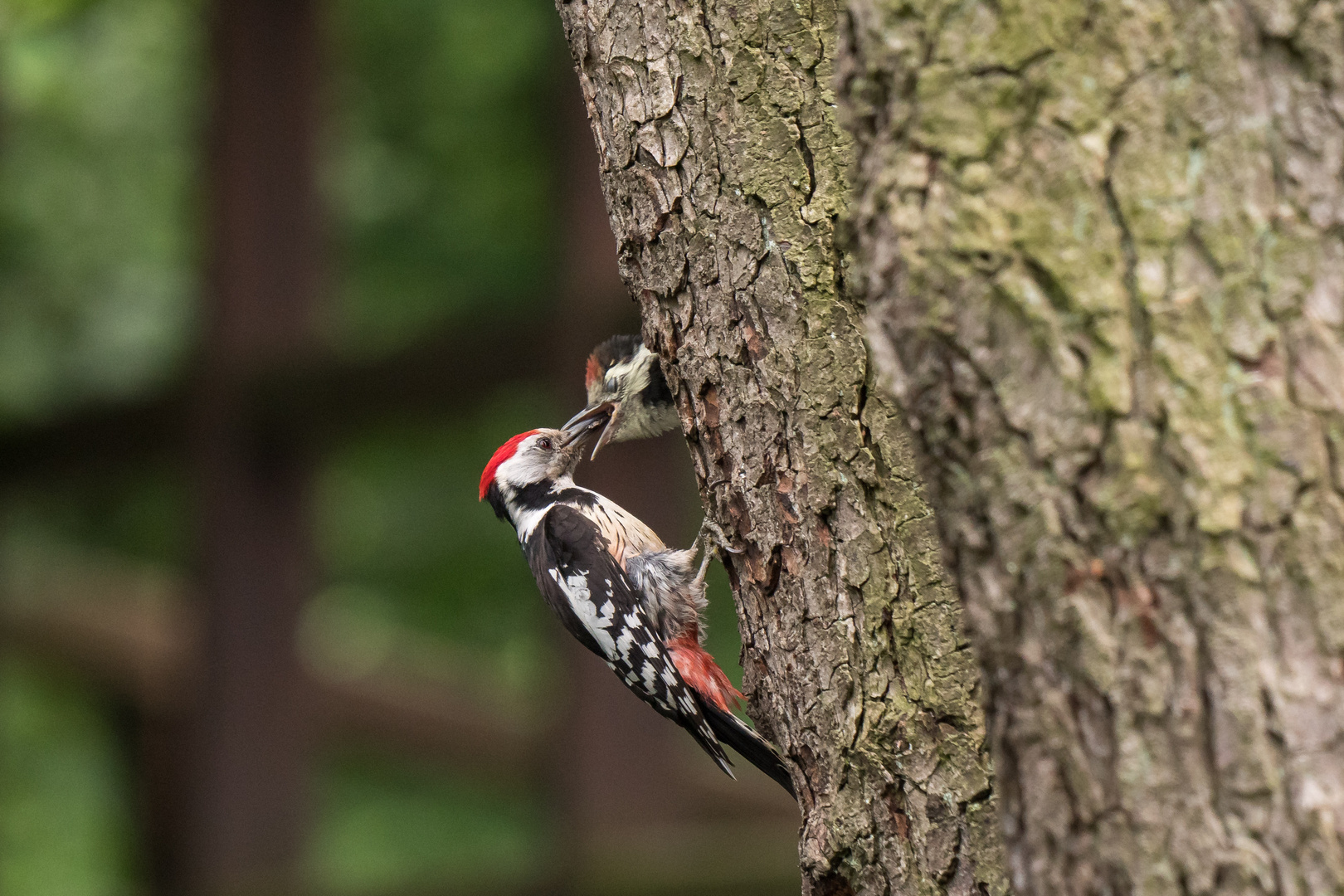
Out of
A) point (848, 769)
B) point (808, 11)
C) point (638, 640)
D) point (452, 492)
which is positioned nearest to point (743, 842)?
point (638, 640)

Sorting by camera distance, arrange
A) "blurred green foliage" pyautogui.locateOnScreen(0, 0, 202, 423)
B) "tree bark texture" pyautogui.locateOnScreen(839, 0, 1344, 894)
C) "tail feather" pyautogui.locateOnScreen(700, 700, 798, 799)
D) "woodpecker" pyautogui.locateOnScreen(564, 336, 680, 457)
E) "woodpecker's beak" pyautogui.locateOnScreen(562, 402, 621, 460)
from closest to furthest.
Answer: "tree bark texture" pyautogui.locateOnScreen(839, 0, 1344, 894)
"tail feather" pyautogui.locateOnScreen(700, 700, 798, 799)
"woodpecker" pyautogui.locateOnScreen(564, 336, 680, 457)
"woodpecker's beak" pyautogui.locateOnScreen(562, 402, 621, 460)
"blurred green foliage" pyautogui.locateOnScreen(0, 0, 202, 423)

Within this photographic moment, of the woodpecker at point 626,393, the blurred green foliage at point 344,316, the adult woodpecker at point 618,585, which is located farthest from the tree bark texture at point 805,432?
the blurred green foliage at point 344,316

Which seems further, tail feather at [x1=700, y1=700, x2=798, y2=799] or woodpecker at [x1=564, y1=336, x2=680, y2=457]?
woodpecker at [x1=564, y1=336, x2=680, y2=457]

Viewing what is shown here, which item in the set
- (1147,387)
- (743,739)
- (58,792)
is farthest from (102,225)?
(1147,387)

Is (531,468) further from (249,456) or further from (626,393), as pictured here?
(249,456)

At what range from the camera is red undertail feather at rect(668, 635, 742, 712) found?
3459 mm

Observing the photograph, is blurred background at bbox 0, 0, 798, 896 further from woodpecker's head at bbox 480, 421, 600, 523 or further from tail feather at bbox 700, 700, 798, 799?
tail feather at bbox 700, 700, 798, 799

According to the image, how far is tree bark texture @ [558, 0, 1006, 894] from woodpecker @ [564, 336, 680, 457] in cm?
129

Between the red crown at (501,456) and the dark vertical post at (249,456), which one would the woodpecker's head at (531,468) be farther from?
the dark vertical post at (249,456)

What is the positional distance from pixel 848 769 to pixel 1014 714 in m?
0.71

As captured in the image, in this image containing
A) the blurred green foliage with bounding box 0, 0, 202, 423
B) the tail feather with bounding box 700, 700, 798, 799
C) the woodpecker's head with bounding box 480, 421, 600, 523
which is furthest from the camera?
the blurred green foliage with bounding box 0, 0, 202, 423

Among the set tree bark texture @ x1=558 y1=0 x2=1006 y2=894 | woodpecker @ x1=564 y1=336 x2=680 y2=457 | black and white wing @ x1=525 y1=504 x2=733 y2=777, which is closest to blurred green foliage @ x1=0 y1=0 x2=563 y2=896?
black and white wing @ x1=525 y1=504 x2=733 y2=777

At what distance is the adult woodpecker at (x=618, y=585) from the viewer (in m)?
3.40

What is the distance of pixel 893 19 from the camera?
1.26 meters
